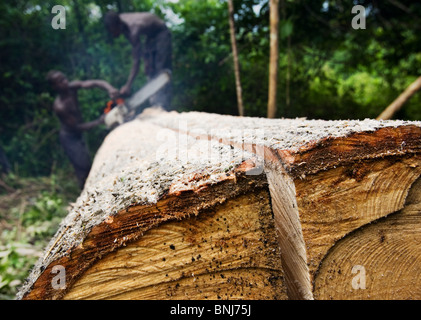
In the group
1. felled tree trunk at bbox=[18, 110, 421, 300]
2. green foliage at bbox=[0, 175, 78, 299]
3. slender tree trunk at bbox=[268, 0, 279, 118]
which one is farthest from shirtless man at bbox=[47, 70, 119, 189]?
felled tree trunk at bbox=[18, 110, 421, 300]

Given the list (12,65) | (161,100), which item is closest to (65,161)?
(12,65)

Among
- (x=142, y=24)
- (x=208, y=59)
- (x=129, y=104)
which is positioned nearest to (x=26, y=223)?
(x=129, y=104)

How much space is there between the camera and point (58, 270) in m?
0.68

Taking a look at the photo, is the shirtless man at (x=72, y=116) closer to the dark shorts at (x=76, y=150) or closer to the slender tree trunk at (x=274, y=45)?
the dark shorts at (x=76, y=150)

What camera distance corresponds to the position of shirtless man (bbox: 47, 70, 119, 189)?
16.4ft

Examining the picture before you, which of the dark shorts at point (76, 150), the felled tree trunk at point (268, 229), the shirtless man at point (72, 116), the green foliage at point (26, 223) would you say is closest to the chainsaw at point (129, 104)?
the shirtless man at point (72, 116)

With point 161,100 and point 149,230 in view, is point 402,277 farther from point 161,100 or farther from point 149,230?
point 161,100

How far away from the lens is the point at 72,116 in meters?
5.23

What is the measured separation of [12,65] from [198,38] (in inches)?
190

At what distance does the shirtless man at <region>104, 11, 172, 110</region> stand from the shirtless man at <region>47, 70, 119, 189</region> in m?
1.03

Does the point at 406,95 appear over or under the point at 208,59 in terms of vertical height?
under

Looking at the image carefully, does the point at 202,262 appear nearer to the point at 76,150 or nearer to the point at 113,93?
the point at 113,93

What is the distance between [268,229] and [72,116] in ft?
18.2
